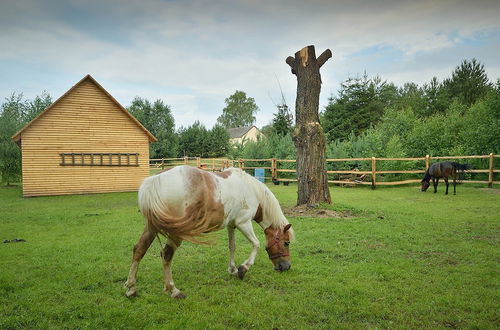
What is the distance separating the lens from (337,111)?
1117 inches

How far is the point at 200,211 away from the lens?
128 inches

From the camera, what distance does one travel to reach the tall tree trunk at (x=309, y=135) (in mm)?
8375

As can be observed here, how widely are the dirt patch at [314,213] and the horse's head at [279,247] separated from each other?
3.81 meters

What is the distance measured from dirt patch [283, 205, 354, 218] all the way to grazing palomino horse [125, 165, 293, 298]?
386 cm

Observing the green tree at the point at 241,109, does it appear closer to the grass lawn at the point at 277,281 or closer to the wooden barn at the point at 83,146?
the wooden barn at the point at 83,146

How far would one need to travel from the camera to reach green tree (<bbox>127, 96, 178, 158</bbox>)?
37.7 m

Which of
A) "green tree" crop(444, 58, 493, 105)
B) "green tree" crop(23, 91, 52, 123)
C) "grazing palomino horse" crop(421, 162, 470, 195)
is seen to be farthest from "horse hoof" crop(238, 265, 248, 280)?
"green tree" crop(444, 58, 493, 105)

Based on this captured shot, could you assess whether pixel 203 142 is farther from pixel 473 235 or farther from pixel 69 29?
pixel 473 235

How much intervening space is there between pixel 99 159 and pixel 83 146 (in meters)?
0.99

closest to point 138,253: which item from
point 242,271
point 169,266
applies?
point 169,266

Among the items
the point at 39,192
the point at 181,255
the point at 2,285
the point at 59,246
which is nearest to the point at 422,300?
the point at 181,255

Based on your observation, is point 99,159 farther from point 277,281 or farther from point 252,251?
point 277,281

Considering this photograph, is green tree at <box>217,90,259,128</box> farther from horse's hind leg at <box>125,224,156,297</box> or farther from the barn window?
horse's hind leg at <box>125,224,156,297</box>

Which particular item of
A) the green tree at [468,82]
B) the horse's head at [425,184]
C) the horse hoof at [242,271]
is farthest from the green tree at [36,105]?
the green tree at [468,82]
